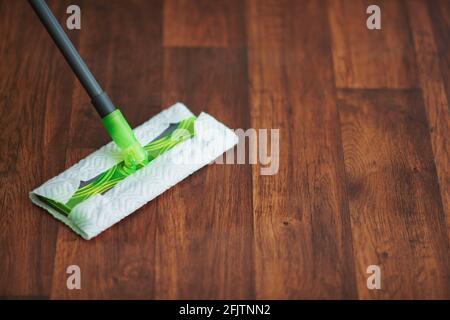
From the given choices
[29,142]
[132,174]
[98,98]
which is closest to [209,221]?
[132,174]

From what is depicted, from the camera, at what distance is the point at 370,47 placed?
178 cm

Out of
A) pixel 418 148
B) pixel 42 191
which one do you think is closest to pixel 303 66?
pixel 418 148

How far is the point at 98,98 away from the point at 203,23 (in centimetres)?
51

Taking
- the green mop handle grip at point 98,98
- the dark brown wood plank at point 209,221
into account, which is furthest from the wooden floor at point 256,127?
the green mop handle grip at point 98,98

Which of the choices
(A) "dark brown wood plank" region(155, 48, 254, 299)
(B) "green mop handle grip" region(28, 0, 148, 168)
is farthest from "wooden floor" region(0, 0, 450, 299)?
(B) "green mop handle grip" region(28, 0, 148, 168)

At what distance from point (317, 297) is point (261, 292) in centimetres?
11

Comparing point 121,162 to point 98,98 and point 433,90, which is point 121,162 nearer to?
point 98,98

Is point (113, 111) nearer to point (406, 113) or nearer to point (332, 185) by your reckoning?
point (332, 185)

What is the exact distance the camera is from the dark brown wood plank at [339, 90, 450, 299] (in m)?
1.38

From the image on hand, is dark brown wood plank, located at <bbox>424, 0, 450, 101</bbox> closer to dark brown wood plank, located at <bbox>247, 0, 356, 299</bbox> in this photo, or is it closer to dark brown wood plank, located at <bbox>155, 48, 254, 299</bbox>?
dark brown wood plank, located at <bbox>247, 0, 356, 299</bbox>
